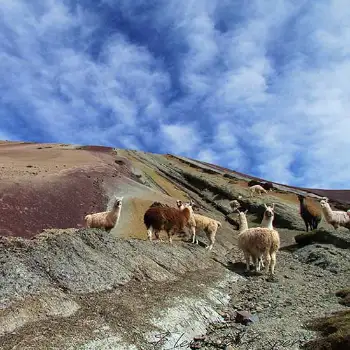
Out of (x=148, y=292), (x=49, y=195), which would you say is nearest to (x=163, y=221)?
(x=148, y=292)

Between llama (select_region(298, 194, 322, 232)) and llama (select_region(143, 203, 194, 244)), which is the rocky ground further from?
llama (select_region(298, 194, 322, 232))

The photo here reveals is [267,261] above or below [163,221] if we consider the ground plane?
below

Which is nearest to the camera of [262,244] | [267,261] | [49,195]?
[262,244]

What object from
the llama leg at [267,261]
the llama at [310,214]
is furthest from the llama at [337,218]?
the llama leg at [267,261]

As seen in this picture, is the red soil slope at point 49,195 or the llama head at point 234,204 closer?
the red soil slope at point 49,195

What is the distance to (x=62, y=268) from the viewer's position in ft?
36.7

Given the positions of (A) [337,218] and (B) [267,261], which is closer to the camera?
(B) [267,261]

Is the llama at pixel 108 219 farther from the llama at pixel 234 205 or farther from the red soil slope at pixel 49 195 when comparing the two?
the llama at pixel 234 205

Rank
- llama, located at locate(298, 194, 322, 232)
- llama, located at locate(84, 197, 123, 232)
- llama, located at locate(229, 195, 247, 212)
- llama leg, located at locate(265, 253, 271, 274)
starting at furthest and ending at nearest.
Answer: llama, located at locate(229, 195, 247, 212) < llama, located at locate(298, 194, 322, 232) < llama, located at locate(84, 197, 123, 232) < llama leg, located at locate(265, 253, 271, 274)

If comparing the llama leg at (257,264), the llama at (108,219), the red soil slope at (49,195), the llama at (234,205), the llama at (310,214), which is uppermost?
the llama at (234,205)

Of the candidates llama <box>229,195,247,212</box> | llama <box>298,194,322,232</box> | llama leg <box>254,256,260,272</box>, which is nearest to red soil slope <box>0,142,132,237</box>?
llama <box>229,195,247,212</box>

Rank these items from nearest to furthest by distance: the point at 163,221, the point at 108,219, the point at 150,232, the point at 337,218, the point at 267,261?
the point at 267,261 → the point at 150,232 → the point at 163,221 → the point at 108,219 → the point at 337,218

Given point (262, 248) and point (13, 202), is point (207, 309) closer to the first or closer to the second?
point (262, 248)

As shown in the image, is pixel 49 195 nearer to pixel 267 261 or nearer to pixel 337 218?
pixel 267 261
